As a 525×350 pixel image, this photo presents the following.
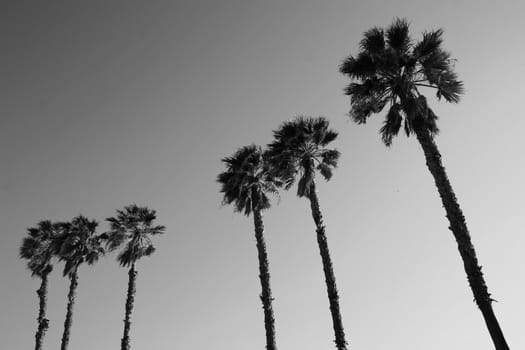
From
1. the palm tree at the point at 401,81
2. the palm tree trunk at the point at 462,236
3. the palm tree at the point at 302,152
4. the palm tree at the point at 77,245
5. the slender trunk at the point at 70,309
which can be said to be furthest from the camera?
the palm tree at the point at 77,245

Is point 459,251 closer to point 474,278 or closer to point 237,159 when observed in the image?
point 474,278

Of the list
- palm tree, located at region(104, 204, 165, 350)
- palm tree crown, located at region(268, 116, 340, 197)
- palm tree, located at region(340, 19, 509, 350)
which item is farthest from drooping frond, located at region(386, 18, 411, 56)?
palm tree, located at region(104, 204, 165, 350)

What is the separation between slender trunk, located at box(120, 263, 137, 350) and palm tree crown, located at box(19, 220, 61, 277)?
11056 mm

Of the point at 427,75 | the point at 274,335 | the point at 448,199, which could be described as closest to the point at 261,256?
the point at 274,335

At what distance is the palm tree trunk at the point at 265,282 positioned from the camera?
789 inches

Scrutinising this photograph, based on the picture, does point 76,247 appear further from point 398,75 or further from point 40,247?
point 398,75

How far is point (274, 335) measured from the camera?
20062 mm

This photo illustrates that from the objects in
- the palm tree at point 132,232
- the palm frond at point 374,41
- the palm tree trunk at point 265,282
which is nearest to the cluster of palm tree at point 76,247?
the palm tree at point 132,232

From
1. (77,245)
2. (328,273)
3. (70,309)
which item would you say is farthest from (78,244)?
(328,273)

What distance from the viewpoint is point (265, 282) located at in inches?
836

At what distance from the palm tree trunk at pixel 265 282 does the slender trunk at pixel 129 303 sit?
1094cm

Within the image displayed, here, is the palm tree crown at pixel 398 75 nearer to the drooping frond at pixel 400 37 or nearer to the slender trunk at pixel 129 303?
the drooping frond at pixel 400 37

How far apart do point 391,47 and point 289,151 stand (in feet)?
A: 26.4

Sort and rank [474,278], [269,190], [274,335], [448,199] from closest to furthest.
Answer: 1. [474,278]
2. [448,199]
3. [274,335]
4. [269,190]
